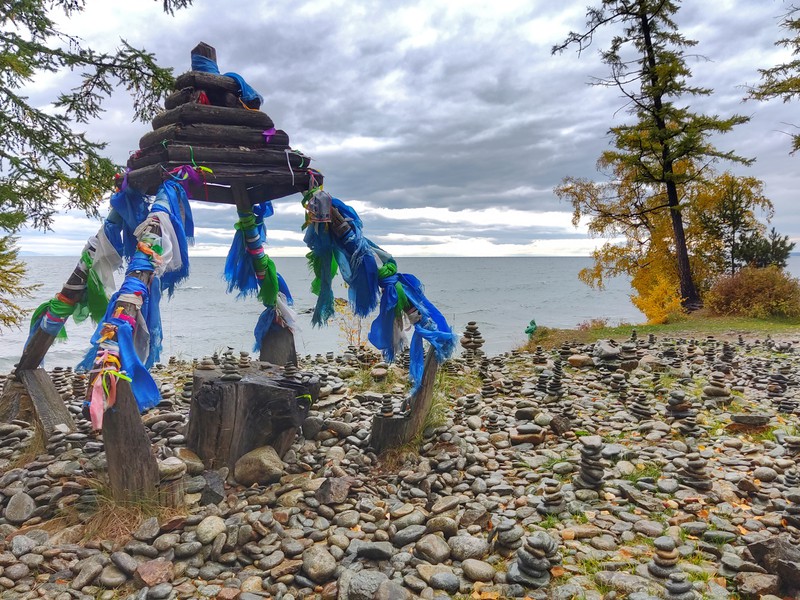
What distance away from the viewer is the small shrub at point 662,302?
20156 mm

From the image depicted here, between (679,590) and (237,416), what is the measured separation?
384 centimetres

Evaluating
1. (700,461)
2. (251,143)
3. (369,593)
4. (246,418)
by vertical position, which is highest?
(251,143)

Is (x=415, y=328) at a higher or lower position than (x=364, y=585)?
higher

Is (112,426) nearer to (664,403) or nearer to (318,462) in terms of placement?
(318,462)

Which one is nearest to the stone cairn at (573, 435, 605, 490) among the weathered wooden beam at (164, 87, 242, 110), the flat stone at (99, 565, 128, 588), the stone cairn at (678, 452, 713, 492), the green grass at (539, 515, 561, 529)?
the green grass at (539, 515, 561, 529)

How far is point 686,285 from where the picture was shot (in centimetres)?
2036

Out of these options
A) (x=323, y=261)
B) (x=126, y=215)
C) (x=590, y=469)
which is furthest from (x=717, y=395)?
(x=126, y=215)

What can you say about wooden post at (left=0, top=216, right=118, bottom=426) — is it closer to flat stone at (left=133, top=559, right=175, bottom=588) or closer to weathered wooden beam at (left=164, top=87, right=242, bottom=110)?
weathered wooden beam at (left=164, top=87, right=242, bottom=110)

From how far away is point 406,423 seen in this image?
5438 mm

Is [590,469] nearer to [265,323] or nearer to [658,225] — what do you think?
[265,323]

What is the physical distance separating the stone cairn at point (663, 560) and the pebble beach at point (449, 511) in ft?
0.05

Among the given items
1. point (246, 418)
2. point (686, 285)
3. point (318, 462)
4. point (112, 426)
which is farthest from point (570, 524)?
point (686, 285)

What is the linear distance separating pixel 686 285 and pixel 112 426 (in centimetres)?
2190

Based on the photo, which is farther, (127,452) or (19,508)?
(19,508)
